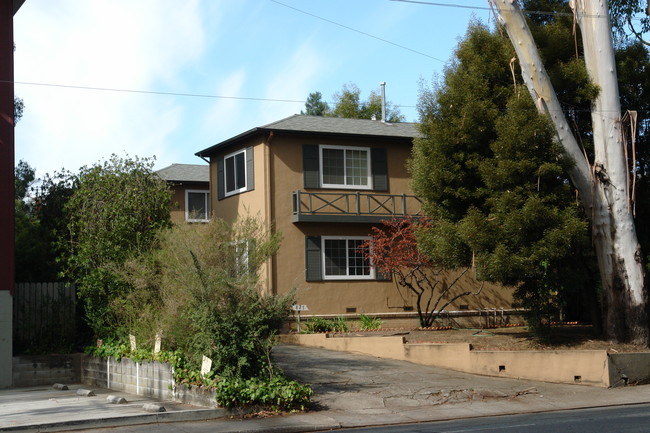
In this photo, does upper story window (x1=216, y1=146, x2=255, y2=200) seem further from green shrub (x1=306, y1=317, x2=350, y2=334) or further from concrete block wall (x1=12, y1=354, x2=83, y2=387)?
concrete block wall (x1=12, y1=354, x2=83, y2=387)

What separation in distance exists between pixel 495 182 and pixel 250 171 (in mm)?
10320

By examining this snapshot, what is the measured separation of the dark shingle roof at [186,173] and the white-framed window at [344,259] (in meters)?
9.55

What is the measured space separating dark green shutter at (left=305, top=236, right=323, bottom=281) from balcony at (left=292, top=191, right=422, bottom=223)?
82 centimetres

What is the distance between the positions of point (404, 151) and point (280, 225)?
543 centimetres

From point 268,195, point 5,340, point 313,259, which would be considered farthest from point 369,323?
point 5,340

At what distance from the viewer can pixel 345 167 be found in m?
25.0

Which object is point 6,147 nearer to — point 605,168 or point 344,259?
point 344,259

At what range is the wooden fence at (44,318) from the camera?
17.8 metres

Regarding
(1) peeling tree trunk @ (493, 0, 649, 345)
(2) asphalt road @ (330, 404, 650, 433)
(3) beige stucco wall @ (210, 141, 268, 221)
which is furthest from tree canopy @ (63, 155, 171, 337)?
(1) peeling tree trunk @ (493, 0, 649, 345)

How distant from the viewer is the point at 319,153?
24641 millimetres

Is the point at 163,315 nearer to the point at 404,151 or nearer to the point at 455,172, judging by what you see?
the point at 455,172

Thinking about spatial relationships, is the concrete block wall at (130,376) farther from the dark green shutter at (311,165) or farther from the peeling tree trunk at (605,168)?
the peeling tree trunk at (605,168)

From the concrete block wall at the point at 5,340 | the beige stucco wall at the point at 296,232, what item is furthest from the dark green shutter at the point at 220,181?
the concrete block wall at the point at 5,340

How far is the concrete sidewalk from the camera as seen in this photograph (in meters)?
11.7
